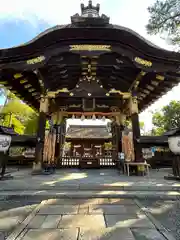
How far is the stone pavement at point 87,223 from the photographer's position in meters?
2.08

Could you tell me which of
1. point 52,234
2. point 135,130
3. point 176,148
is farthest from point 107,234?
point 135,130

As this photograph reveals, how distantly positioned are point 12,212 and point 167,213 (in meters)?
2.92

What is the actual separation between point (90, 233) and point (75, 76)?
7264mm

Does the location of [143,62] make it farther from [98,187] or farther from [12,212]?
Answer: [12,212]

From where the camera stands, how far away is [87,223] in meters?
2.46

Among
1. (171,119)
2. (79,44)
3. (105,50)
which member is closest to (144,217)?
(105,50)

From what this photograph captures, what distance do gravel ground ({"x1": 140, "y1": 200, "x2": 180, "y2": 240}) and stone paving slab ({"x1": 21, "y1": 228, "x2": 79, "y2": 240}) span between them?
4.62 feet

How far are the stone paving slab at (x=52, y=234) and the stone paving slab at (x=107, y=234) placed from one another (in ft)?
0.38

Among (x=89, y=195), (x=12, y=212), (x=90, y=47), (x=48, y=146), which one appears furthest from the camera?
(x=48, y=146)

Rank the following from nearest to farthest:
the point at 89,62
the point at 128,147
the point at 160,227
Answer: the point at 160,227, the point at 89,62, the point at 128,147

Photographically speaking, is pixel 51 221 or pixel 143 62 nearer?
pixel 51 221

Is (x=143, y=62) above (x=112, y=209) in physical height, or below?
above

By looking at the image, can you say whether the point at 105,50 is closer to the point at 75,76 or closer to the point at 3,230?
the point at 75,76

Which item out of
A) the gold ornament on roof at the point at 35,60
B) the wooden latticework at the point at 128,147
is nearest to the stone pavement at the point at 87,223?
the wooden latticework at the point at 128,147
